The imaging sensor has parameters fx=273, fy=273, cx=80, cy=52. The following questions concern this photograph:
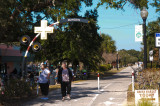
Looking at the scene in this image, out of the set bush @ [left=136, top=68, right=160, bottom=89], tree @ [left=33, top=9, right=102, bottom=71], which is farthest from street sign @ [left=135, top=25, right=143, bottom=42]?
tree @ [left=33, top=9, right=102, bottom=71]

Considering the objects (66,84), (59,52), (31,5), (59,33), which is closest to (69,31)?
(59,33)

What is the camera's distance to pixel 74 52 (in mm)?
29406

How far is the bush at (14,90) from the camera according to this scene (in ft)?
35.2

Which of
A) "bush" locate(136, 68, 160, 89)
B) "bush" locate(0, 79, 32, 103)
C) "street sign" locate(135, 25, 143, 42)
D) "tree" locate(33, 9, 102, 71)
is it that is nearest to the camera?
"bush" locate(0, 79, 32, 103)

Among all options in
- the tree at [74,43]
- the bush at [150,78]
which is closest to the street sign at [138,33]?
the bush at [150,78]

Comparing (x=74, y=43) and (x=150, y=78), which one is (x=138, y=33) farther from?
(x=74, y=43)

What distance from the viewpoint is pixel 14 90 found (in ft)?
37.7

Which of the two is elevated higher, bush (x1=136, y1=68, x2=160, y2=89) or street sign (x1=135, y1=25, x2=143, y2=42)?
street sign (x1=135, y1=25, x2=143, y2=42)

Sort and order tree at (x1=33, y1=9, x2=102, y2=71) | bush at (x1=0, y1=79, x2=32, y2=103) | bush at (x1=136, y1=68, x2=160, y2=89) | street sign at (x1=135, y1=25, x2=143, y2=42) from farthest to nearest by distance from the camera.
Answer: tree at (x1=33, y1=9, x2=102, y2=71), street sign at (x1=135, y1=25, x2=143, y2=42), bush at (x1=136, y1=68, x2=160, y2=89), bush at (x1=0, y1=79, x2=32, y2=103)

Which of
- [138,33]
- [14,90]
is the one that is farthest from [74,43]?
[14,90]

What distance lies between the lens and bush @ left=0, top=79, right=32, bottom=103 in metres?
10.7

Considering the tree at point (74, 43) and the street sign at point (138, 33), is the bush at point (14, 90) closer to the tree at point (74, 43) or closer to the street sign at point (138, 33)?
the street sign at point (138, 33)

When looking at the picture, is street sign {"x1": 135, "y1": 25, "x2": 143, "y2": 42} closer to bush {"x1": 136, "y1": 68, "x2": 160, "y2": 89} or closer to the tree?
bush {"x1": 136, "y1": 68, "x2": 160, "y2": 89}

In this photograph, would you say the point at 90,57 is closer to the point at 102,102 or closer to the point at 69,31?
the point at 69,31
